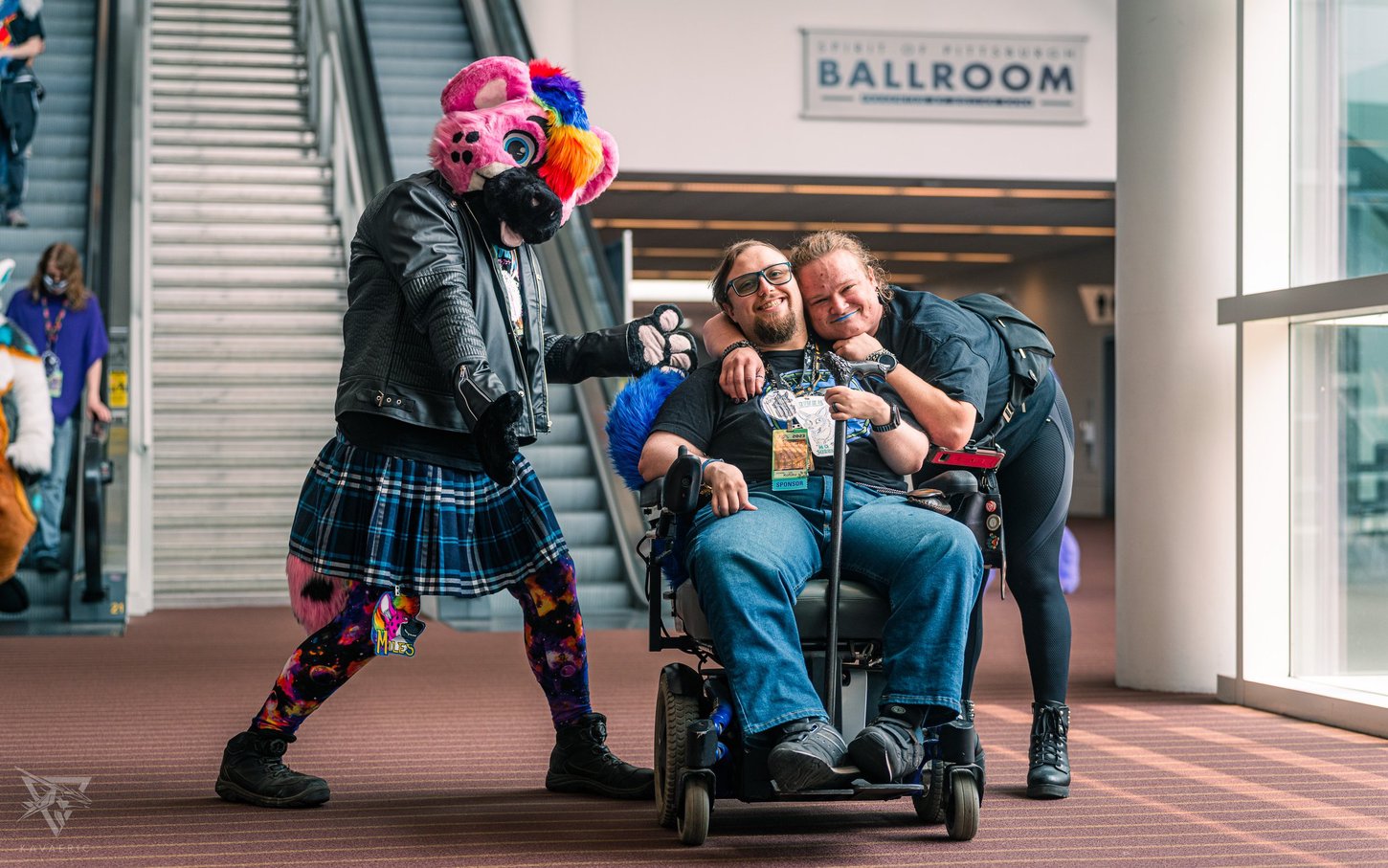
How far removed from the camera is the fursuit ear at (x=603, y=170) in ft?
11.8

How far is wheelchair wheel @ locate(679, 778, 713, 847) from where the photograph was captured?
2.95 m

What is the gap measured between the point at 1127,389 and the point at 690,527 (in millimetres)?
2706

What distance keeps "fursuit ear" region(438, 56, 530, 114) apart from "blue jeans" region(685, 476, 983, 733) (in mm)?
1078

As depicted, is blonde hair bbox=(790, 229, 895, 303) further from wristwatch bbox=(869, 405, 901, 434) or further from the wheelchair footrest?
the wheelchair footrest

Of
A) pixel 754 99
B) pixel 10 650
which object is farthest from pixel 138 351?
pixel 754 99

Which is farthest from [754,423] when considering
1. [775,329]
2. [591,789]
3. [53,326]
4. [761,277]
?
A: [53,326]

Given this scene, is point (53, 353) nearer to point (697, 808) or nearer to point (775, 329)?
point (775, 329)

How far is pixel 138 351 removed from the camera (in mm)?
8266

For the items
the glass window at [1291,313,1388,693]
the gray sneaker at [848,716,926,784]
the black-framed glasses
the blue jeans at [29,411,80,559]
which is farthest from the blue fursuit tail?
the blue jeans at [29,411,80,559]

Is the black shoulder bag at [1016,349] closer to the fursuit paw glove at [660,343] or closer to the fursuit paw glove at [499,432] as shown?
the fursuit paw glove at [660,343]

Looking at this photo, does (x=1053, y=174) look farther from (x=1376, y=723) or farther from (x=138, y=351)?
(x=1376, y=723)

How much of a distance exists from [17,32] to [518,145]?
A: 21.8ft

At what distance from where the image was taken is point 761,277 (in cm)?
332

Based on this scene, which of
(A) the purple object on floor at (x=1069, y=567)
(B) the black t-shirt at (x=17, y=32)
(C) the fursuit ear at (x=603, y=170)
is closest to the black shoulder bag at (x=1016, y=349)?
(C) the fursuit ear at (x=603, y=170)
